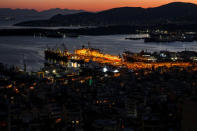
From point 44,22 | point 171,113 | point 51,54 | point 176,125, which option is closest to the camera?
point 176,125

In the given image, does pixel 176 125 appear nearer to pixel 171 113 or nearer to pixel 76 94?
pixel 171 113

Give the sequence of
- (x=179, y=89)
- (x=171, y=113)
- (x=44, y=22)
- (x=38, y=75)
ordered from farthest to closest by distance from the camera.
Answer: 1. (x=44, y=22)
2. (x=38, y=75)
3. (x=179, y=89)
4. (x=171, y=113)

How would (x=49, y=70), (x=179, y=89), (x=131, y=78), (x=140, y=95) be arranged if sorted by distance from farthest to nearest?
(x=49, y=70) < (x=131, y=78) < (x=179, y=89) < (x=140, y=95)

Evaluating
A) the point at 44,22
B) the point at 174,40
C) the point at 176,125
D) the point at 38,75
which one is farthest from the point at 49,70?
the point at 44,22

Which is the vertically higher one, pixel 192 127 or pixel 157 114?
pixel 192 127

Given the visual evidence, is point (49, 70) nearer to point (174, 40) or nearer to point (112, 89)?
point (112, 89)

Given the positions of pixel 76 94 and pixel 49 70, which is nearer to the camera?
pixel 76 94

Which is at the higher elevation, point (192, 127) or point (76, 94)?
point (192, 127)

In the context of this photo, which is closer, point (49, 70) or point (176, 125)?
point (176, 125)

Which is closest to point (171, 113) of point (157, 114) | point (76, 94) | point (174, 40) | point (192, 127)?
point (157, 114)
